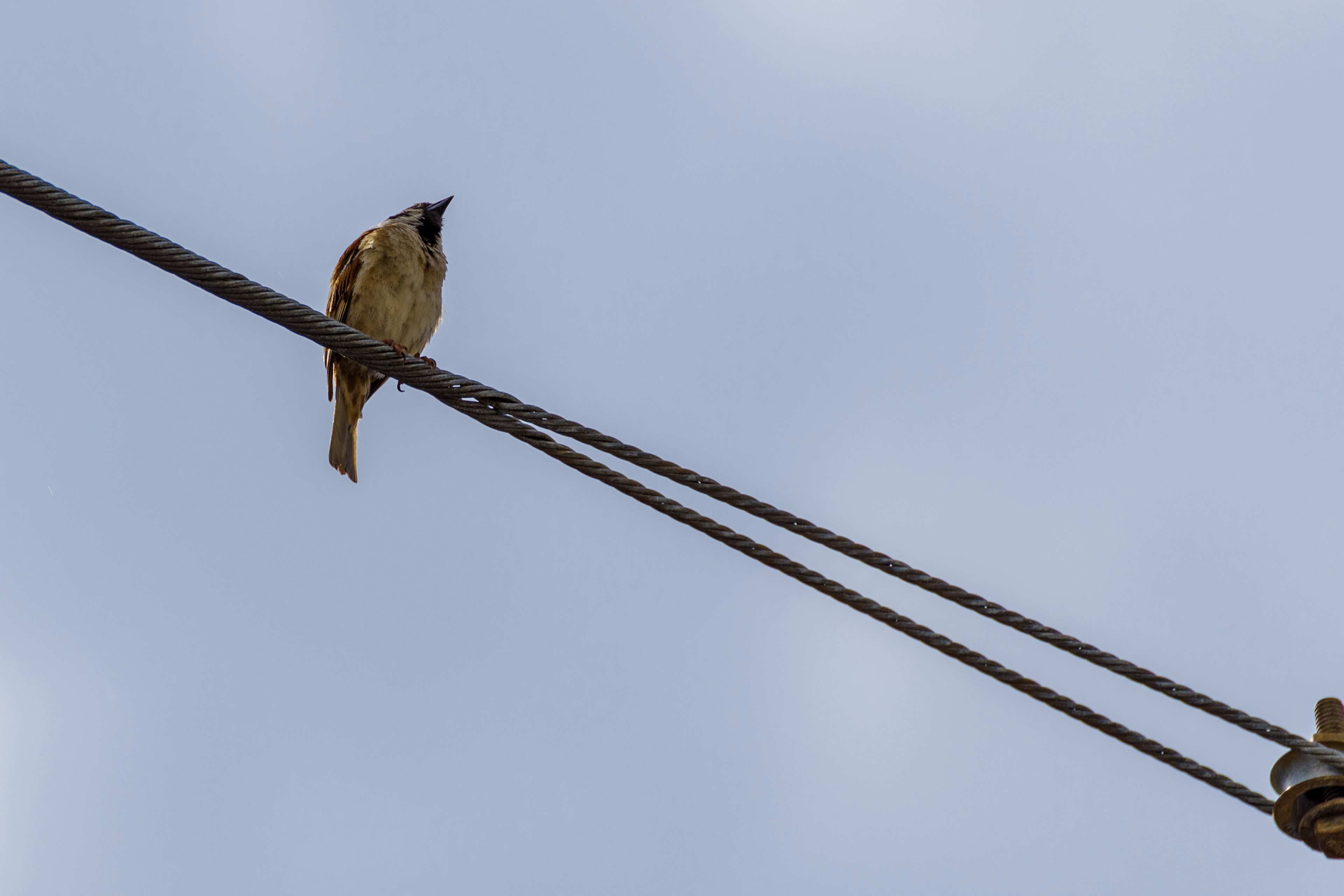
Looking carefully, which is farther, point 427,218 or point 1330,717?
point 427,218

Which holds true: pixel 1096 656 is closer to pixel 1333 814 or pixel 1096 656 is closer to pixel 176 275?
pixel 1333 814

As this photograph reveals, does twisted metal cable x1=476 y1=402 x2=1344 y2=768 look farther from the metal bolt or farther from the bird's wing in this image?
the bird's wing

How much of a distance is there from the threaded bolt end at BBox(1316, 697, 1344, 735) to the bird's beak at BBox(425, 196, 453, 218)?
6248 mm

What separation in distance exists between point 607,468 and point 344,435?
4.05 metres

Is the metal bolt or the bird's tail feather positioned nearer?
the metal bolt

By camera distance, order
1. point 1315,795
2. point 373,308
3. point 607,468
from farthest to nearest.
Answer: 1. point 373,308
2. point 607,468
3. point 1315,795

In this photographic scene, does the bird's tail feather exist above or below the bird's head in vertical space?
below

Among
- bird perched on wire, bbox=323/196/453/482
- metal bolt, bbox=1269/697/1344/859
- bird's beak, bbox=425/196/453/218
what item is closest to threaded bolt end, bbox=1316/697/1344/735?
metal bolt, bbox=1269/697/1344/859

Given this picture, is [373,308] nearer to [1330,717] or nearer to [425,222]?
[425,222]

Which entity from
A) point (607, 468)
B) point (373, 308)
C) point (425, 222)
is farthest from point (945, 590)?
point (425, 222)

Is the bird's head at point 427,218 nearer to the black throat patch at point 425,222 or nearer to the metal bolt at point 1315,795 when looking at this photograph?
the black throat patch at point 425,222

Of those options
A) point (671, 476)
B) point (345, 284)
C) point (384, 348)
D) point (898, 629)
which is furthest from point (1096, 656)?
point (345, 284)

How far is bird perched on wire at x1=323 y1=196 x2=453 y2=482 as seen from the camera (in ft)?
22.4

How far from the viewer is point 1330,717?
3010mm
